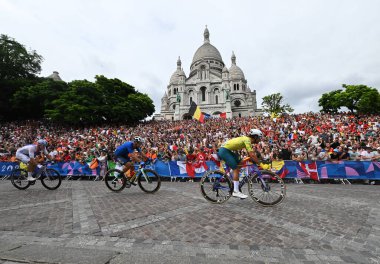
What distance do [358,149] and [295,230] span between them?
9183 millimetres

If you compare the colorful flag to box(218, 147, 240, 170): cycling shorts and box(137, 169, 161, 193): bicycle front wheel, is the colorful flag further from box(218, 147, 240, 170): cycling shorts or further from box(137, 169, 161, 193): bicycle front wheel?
box(137, 169, 161, 193): bicycle front wheel

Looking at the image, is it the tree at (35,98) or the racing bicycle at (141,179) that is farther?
the tree at (35,98)

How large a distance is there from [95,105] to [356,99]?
56.7 metres

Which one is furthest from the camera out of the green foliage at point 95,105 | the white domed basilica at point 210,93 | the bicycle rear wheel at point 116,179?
the white domed basilica at point 210,93

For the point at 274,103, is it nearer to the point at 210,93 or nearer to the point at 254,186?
the point at 210,93

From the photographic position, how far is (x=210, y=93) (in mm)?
74250

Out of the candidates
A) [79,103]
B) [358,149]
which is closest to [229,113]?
[79,103]

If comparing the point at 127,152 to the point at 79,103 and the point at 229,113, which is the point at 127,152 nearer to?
the point at 79,103

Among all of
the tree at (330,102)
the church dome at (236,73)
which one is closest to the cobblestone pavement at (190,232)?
the tree at (330,102)

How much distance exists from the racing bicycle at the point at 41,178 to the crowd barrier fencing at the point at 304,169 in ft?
13.0

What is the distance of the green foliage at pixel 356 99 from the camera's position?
139 feet

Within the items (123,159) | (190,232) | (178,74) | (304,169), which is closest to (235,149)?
(190,232)

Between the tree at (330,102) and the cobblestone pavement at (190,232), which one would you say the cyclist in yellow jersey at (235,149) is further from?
the tree at (330,102)

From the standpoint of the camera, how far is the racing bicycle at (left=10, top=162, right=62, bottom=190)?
23.6ft
